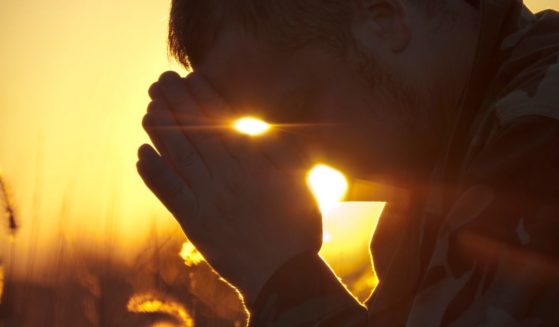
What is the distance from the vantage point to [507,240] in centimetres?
170

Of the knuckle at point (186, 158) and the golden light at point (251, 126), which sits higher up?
the golden light at point (251, 126)

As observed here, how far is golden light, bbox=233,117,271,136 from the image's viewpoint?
7.42 ft

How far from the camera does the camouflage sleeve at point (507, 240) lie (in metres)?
1.67

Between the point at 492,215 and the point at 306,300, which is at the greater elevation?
the point at 492,215

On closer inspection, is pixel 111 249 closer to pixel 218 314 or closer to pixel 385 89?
pixel 218 314

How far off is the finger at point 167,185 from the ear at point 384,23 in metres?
0.60

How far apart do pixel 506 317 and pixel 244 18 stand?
41.6 inches

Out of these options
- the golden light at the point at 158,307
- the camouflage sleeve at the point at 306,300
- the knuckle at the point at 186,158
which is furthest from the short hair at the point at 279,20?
the golden light at the point at 158,307

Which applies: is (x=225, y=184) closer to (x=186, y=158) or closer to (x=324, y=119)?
(x=186, y=158)

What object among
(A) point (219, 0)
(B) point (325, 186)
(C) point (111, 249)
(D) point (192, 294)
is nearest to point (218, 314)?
(D) point (192, 294)

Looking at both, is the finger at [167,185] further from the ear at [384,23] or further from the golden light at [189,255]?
the golden light at [189,255]

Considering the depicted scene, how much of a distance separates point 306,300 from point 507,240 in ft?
1.61

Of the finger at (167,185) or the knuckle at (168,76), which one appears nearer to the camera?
the finger at (167,185)

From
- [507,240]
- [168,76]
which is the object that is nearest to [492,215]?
[507,240]
